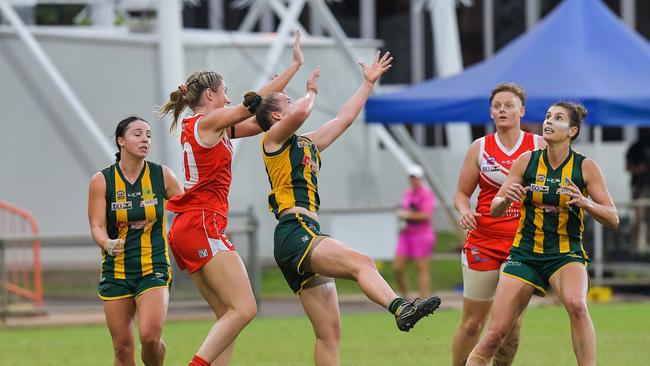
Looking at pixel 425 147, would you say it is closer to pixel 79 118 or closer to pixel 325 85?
pixel 325 85

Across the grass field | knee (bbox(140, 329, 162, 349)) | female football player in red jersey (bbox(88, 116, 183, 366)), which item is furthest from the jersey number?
the grass field

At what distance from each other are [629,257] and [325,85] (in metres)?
5.53

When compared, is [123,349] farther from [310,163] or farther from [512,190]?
[512,190]

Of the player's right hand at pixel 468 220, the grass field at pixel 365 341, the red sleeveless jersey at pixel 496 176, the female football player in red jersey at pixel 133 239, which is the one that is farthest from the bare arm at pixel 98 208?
the grass field at pixel 365 341

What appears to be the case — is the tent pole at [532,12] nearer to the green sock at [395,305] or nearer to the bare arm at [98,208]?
the bare arm at [98,208]

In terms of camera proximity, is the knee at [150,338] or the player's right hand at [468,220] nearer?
the knee at [150,338]

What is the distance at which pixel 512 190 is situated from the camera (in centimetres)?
942

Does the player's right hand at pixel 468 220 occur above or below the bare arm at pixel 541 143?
below

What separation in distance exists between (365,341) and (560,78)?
6295 mm

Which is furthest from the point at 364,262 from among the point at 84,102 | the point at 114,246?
the point at 84,102

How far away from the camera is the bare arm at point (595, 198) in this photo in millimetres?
9297

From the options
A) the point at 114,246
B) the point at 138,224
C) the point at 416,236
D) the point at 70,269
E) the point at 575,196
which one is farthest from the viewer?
the point at 70,269

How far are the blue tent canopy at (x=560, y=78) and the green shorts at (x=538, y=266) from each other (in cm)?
957

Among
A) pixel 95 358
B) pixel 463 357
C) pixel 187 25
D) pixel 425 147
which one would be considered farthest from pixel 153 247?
pixel 187 25
